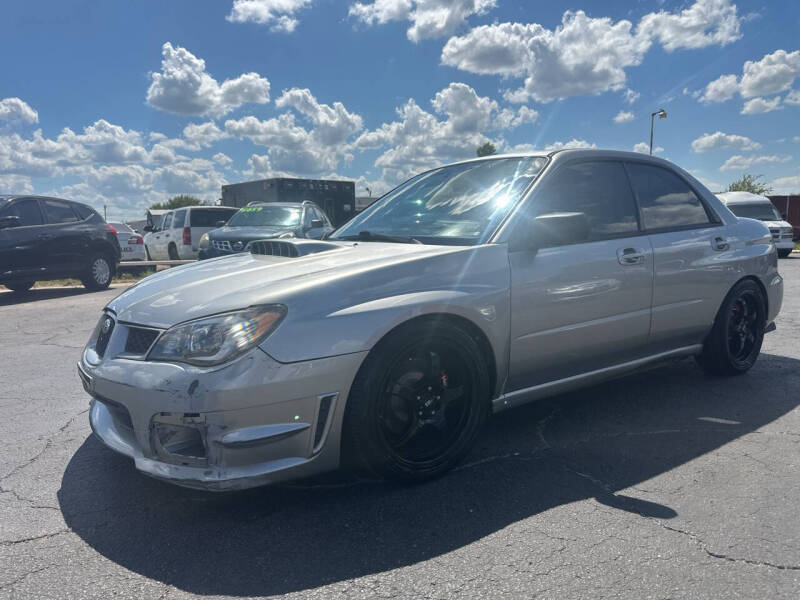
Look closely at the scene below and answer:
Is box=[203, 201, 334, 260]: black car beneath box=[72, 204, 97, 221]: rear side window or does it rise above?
beneath

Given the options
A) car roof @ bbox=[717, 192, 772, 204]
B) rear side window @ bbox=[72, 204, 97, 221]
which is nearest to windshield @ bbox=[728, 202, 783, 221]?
car roof @ bbox=[717, 192, 772, 204]

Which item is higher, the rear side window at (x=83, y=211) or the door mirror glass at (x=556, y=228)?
the rear side window at (x=83, y=211)

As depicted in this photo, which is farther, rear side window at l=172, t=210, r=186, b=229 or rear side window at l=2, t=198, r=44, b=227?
rear side window at l=172, t=210, r=186, b=229

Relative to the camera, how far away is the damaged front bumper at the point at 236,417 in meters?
2.33

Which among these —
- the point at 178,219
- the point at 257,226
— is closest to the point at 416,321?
the point at 257,226

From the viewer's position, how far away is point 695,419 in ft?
12.1

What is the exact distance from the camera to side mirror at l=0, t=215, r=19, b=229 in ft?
30.6

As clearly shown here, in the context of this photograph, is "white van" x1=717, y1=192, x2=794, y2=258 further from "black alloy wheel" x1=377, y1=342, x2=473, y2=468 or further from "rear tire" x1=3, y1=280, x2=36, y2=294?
"rear tire" x1=3, y1=280, x2=36, y2=294

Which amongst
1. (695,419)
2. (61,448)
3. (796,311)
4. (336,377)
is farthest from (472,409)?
(796,311)

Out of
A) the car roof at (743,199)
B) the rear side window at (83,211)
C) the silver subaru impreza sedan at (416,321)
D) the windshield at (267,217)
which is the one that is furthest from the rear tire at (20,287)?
the car roof at (743,199)

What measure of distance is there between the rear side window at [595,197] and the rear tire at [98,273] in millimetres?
9632

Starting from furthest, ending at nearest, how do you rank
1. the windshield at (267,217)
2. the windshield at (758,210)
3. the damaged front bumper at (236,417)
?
the windshield at (758,210) → the windshield at (267,217) → the damaged front bumper at (236,417)

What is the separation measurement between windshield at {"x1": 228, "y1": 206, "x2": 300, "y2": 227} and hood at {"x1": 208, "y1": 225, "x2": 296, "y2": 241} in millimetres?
273

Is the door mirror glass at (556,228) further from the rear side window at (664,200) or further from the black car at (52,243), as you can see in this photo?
the black car at (52,243)
